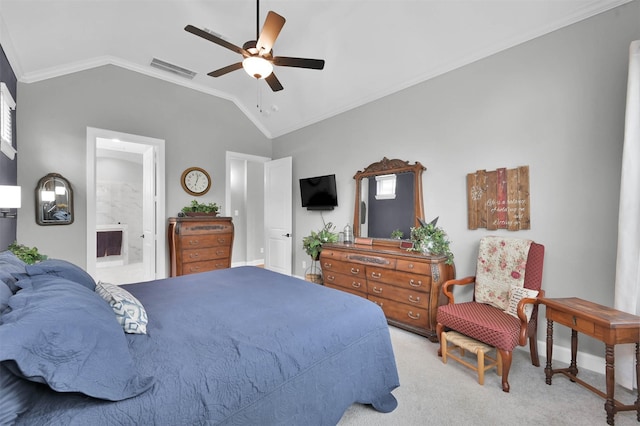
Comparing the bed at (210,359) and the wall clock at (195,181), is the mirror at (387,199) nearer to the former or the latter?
the bed at (210,359)

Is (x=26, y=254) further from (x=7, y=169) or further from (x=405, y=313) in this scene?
(x=405, y=313)

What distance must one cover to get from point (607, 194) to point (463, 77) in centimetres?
177

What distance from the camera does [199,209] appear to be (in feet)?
14.9

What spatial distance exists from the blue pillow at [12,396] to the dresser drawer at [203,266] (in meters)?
3.43

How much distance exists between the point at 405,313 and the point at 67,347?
285 cm

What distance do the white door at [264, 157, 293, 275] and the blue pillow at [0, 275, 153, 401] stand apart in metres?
4.10

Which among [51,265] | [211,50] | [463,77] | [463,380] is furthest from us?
[211,50]

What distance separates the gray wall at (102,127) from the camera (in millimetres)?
3420

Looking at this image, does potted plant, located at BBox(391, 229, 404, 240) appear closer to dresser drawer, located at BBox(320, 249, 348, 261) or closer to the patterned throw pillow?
dresser drawer, located at BBox(320, 249, 348, 261)

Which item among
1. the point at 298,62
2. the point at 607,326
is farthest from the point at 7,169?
the point at 607,326

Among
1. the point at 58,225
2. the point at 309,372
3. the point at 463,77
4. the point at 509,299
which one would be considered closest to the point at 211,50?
the point at 58,225

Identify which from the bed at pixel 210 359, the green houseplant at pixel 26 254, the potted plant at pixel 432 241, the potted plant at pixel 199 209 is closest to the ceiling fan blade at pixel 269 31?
the bed at pixel 210 359

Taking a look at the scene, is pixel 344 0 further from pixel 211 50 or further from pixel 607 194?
pixel 607 194

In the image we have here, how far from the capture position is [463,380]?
2.24 metres
